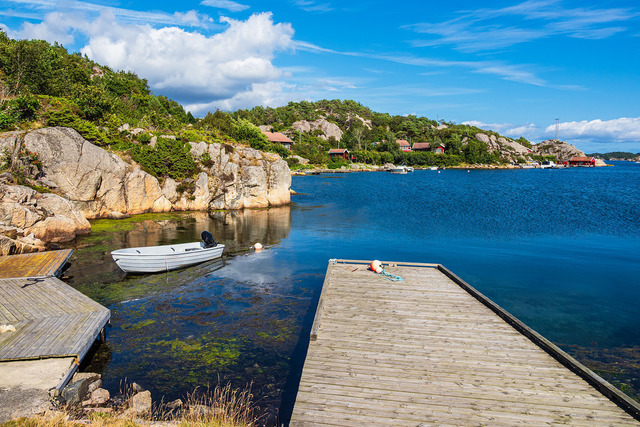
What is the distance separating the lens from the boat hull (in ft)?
76.0

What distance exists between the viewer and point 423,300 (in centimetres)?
1545

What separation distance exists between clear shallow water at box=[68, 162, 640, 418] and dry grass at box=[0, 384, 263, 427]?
0.89 m

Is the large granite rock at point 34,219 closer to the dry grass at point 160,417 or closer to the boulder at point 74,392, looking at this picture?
the boulder at point 74,392

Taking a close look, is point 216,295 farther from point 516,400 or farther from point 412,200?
point 412,200

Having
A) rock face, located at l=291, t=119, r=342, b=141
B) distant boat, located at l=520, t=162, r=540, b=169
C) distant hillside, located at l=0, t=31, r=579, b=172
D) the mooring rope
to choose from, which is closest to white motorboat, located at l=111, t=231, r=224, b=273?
the mooring rope

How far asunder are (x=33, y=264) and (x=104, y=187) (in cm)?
2114

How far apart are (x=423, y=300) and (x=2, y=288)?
1997cm

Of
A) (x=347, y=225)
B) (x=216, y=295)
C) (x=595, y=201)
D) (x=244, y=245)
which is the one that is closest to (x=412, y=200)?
(x=347, y=225)

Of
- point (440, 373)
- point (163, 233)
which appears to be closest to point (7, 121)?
point (163, 233)

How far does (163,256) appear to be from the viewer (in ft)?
79.5

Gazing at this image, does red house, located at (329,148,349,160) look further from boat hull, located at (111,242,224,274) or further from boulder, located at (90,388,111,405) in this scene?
boulder, located at (90,388,111,405)

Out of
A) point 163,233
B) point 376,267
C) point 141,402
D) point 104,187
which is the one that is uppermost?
point 104,187

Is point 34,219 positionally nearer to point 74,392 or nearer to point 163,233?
point 163,233

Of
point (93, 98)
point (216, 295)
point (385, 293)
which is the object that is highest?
point (93, 98)
